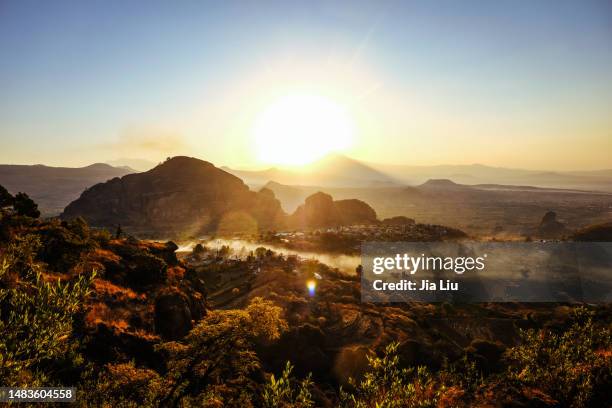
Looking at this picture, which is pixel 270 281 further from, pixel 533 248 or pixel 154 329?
→ pixel 533 248

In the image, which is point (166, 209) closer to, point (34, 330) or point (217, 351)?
point (217, 351)

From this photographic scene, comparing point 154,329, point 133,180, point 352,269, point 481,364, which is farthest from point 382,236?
point 133,180

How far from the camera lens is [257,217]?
193 meters

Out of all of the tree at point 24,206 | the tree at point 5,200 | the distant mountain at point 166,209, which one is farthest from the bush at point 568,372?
the distant mountain at point 166,209

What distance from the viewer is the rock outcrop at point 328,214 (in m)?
180

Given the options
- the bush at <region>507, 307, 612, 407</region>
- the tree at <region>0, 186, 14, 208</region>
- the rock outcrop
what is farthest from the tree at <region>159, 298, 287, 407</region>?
the rock outcrop

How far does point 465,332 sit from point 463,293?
24.3m

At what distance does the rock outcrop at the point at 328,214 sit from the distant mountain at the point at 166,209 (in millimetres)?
13779

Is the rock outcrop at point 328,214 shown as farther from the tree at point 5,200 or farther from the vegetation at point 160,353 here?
the vegetation at point 160,353

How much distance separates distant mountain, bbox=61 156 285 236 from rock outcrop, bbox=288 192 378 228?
1378 centimetres

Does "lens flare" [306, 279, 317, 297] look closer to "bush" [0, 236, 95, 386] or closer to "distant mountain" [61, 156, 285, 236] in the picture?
"bush" [0, 236, 95, 386]

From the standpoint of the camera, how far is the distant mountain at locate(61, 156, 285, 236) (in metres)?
174

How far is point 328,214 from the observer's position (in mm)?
183750

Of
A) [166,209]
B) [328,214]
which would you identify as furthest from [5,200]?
[328,214]
